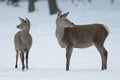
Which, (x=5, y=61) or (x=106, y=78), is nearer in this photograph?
(x=106, y=78)

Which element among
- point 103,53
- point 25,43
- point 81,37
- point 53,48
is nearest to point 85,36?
point 81,37

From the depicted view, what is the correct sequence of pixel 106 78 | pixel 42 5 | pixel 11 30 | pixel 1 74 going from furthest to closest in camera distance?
1. pixel 42 5
2. pixel 11 30
3. pixel 1 74
4. pixel 106 78

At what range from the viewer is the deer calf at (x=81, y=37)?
12.8 m

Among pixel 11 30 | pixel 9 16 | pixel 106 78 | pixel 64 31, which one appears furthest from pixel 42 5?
pixel 106 78

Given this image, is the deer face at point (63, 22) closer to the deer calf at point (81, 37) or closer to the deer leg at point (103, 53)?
the deer calf at point (81, 37)

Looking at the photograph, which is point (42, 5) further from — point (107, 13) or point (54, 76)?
point (54, 76)

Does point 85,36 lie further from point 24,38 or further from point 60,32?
point 24,38

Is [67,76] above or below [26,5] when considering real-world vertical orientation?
below

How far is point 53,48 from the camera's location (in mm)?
20484

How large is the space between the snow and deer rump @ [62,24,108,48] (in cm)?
74

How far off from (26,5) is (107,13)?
7.26m

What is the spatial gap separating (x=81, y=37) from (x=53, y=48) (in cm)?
761

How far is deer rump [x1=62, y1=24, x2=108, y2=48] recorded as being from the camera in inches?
506

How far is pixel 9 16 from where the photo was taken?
3416cm
